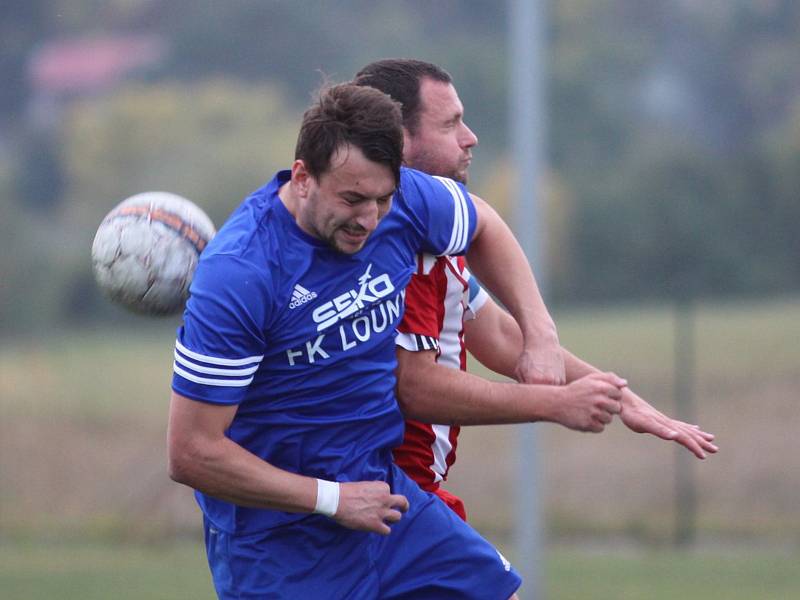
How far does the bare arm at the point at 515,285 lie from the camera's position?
3.87m

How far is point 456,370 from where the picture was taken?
3.73 meters

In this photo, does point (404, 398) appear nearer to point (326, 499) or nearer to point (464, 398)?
point (464, 398)

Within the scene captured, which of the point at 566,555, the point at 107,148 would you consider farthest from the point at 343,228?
the point at 107,148

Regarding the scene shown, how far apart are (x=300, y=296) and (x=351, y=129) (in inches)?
18.0

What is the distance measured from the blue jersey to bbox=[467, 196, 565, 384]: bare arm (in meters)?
0.20

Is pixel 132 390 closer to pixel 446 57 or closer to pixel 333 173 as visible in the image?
pixel 446 57

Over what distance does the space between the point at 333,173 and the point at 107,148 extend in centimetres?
1221

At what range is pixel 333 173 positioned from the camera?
338 centimetres

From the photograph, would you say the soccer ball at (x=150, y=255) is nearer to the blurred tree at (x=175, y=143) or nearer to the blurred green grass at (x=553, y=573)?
the blurred green grass at (x=553, y=573)

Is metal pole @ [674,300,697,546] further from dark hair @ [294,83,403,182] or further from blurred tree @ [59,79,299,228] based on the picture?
dark hair @ [294,83,403,182]

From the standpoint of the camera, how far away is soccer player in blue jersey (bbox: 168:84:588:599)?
338 centimetres

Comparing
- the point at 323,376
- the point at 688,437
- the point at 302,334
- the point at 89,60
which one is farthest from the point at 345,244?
the point at 89,60

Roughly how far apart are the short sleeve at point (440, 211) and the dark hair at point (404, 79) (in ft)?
0.73

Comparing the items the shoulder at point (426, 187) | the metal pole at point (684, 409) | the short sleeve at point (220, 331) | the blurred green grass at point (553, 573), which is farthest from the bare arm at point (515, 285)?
the metal pole at point (684, 409)
